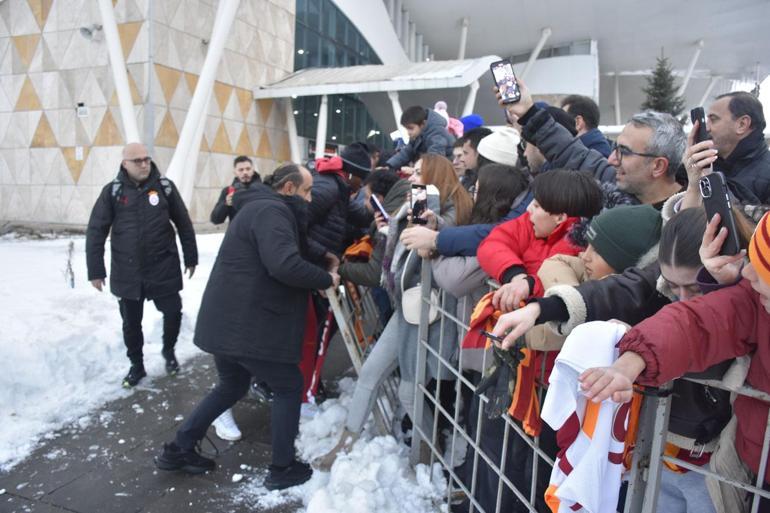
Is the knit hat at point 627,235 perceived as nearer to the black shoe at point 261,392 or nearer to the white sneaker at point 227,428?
the white sneaker at point 227,428

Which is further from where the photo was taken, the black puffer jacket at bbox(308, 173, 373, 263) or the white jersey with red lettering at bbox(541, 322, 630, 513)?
the black puffer jacket at bbox(308, 173, 373, 263)

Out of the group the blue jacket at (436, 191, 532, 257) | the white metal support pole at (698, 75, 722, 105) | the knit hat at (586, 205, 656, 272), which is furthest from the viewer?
the white metal support pole at (698, 75, 722, 105)

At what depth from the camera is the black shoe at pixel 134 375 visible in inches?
173

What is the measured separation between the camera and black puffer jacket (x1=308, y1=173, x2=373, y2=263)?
394cm

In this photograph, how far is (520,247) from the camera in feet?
8.02

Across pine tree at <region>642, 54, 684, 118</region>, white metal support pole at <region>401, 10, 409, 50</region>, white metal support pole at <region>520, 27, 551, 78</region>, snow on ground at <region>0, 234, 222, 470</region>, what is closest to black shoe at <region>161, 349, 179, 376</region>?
snow on ground at <region>0, 234, 222, 470</region>

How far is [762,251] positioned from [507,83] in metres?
1.84

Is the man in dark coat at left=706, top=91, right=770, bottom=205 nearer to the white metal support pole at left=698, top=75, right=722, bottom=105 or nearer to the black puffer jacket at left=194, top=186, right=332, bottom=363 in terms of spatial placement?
the black puffer jacket at left=194, top=186, right=332, bottom=363

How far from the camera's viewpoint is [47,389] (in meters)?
4.18

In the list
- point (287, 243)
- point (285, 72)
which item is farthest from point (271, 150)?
point (287, 243)

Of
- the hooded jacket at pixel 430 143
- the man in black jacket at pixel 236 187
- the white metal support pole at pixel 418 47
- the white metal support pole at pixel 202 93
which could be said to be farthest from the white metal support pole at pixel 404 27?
the hooded jacket at pixel 430 143

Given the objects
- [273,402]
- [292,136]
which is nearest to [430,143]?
[273,402]

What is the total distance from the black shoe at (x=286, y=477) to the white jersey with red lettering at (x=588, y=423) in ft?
6.27

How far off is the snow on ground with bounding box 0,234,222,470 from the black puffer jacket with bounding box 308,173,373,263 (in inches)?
81.3
